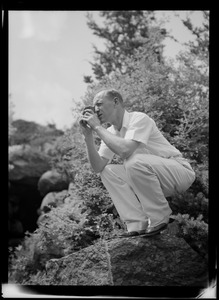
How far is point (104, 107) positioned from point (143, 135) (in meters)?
0.47

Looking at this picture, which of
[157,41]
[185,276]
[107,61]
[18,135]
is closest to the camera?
[185,276]

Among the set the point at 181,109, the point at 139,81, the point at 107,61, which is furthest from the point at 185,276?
the point at 107,61

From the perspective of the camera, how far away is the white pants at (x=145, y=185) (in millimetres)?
4004

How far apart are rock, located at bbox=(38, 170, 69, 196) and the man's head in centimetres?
530

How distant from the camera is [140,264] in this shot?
405 centimetres

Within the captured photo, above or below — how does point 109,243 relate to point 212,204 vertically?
below

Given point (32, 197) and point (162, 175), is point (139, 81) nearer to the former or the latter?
point (162, 175)

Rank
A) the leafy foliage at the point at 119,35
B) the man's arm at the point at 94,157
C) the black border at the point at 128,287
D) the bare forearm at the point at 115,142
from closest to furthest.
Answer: the black border at the point at 128,287 < the bare forearm at the point at 115,142 < the man's arm at the point at 94,157 < the leafy foliage at the point at 119,35

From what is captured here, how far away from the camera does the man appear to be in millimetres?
3996

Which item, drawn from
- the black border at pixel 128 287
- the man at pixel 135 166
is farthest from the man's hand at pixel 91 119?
the black border at pixel 128 287

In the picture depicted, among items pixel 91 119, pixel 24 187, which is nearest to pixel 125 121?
pixel 91 119

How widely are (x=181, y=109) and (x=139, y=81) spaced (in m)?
0.75

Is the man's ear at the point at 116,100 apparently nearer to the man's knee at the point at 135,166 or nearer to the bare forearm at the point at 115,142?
the bare forearm at the point at 115,142

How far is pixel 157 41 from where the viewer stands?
7.82 m
